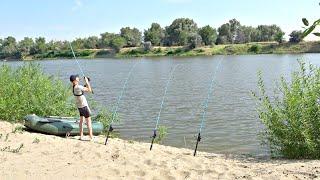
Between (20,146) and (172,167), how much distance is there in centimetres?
331

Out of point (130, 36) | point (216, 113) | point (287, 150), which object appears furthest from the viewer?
point (130, 36)

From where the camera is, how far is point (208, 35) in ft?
454

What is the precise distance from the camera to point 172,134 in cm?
1783

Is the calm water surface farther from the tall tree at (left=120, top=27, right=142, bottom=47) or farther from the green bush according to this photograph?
the tall tree at (left=120, top=27, right=142, bottom=47)

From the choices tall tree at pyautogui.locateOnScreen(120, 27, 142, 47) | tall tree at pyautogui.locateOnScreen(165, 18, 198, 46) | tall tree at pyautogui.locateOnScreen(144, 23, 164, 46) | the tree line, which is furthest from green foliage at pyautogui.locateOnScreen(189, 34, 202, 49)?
tall tree at pyautogui.locateOnScreen(120, 27, 142, 47)

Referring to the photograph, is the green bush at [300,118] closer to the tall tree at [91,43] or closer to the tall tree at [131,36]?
the tall tree at [131,36]

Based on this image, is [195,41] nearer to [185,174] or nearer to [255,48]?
[255,48]

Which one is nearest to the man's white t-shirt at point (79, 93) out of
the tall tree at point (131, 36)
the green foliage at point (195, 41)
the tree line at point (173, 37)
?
the green foliage at point (195, 41)

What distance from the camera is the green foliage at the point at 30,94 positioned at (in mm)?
14328

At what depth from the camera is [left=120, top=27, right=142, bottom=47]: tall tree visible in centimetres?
15400

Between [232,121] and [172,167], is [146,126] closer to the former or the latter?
[232,121]

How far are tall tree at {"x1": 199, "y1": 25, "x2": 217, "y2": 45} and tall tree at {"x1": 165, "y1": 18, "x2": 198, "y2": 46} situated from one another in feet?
14.1

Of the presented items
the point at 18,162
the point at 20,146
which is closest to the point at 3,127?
the point at 20,146

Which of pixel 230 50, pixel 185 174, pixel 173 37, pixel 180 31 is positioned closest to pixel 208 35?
pixel 180 31
